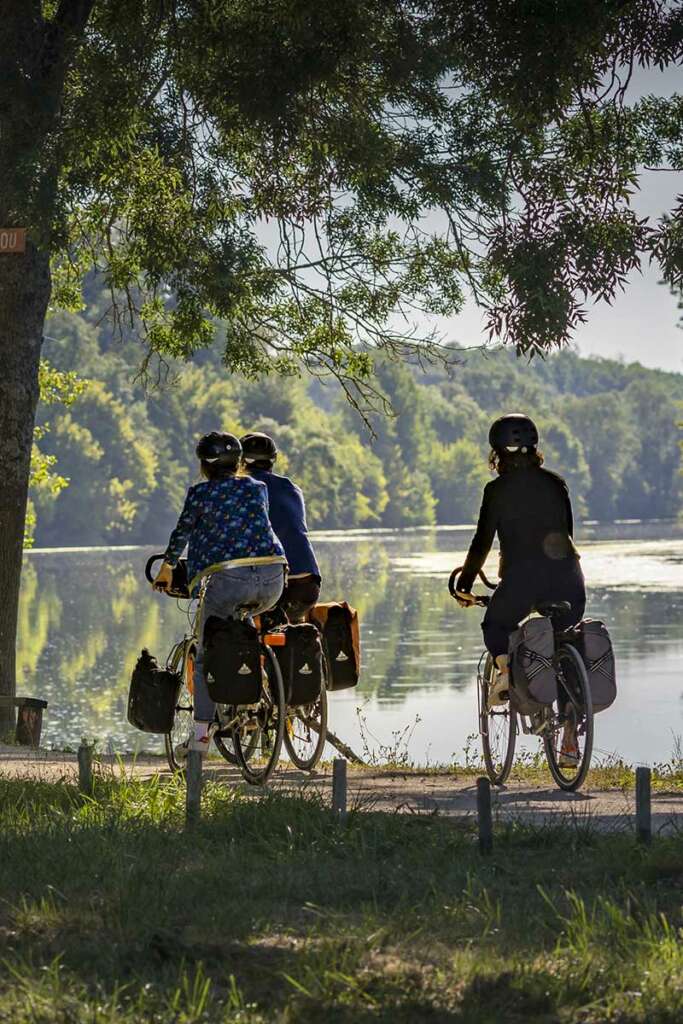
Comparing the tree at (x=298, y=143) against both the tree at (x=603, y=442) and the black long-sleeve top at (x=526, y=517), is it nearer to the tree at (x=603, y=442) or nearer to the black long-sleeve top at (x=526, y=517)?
the black long-sleeve top at (x=526, y=517)

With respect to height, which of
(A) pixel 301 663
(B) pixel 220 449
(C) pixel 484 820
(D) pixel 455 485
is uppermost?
(D) pixel 455 485

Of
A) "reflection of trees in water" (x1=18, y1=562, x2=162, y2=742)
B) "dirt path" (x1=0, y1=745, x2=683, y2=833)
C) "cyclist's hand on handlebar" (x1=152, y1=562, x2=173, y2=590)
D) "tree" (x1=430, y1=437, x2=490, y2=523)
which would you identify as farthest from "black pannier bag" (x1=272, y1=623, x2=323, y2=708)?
"tree" (x1=430, y1=437, x2=490, y2=523)

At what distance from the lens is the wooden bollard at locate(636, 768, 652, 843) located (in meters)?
6.41

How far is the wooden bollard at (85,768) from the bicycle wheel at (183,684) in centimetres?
60

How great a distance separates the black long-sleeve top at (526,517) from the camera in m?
8.24

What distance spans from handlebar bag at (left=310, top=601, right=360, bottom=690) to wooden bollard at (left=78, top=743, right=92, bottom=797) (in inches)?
79.6

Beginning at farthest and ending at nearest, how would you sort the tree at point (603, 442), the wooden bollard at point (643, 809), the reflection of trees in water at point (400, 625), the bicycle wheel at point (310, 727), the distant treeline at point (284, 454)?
the tree at point (603, 442), the distant treeline at point (284, 454), the reflection of trees in water at point (400, 625), the bicycle wheel at point (310, 727), the wooden bollard at point (643, 809)

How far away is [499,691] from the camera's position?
8.53m

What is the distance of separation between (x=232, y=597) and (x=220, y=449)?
2.53ft

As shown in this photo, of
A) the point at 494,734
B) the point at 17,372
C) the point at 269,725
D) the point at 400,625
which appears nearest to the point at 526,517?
the point at 494,734

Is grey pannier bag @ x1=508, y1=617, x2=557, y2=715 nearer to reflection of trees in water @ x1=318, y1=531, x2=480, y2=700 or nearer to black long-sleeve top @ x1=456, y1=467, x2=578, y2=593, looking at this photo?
black long-sleeve top @ x1=456, y1=467, x2=578, y2=593

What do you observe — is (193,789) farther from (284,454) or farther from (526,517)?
(284,454)

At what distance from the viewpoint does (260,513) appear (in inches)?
335

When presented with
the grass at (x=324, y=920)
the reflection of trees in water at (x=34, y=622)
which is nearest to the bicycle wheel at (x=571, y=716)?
the grass at (x=324, y=920)
